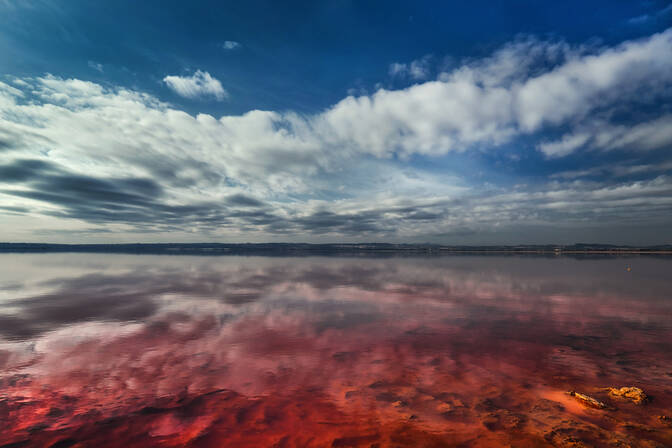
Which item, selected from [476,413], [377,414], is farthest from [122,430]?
[476,413]

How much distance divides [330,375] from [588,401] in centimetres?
713

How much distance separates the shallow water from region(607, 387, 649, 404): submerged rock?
0.19 metres

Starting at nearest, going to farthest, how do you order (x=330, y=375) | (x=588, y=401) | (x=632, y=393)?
(x=588, y=401), (x=632, y=393), (x=330, y=375)

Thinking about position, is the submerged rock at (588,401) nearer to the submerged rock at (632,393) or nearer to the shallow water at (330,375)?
the shallow water at (330,375)

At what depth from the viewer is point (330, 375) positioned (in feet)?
32.6

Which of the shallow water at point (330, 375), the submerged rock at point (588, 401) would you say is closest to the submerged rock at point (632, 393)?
the shallow water at point (330, 375)

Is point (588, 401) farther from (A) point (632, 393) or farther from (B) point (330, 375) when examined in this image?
(B) point (330, 375)

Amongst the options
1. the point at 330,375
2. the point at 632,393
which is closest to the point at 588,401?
the point at 632,393

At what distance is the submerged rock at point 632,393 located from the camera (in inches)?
305

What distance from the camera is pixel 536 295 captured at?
2572 centimetres

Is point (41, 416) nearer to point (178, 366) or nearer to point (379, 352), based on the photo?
point (178, 366)

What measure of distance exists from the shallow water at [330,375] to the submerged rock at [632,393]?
0.19m

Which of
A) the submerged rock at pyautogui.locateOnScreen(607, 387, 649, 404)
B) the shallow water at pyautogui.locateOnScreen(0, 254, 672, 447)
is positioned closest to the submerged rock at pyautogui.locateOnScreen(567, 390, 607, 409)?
the shallow water at pyautogui.locateOnScreen(0, 254, 672, 447)

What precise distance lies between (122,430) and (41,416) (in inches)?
97.9
